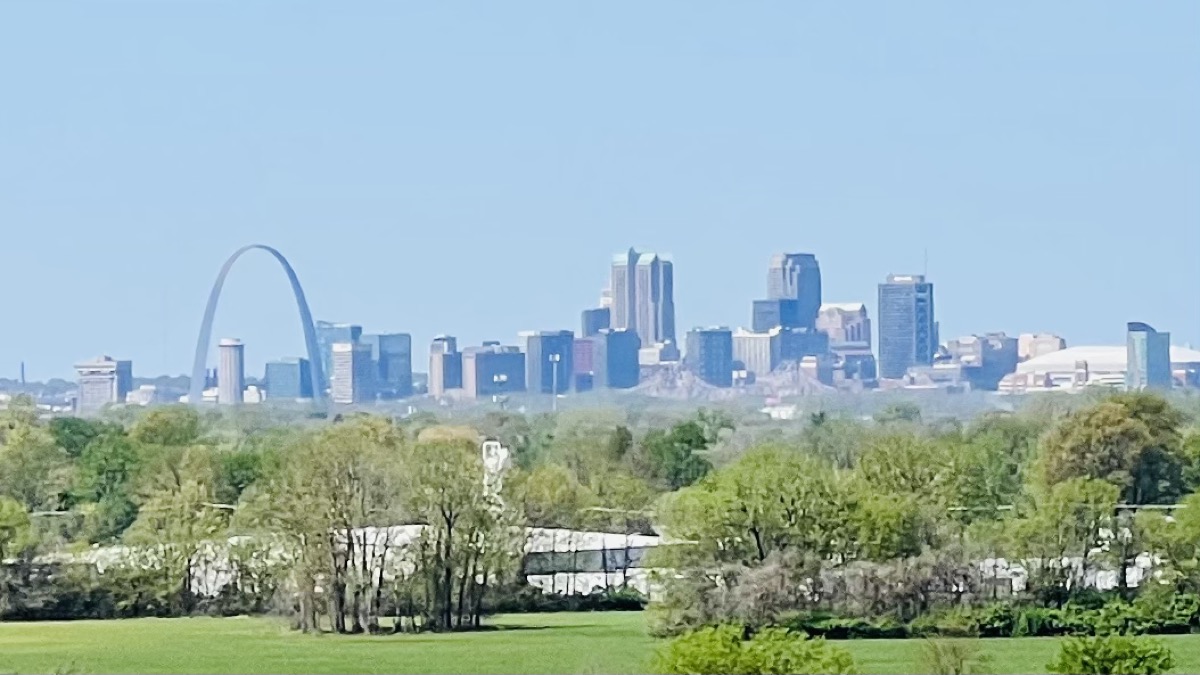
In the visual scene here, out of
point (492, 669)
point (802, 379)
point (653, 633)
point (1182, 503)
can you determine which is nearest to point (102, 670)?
point (492, 669)

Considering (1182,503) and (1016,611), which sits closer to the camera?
(1016,611)

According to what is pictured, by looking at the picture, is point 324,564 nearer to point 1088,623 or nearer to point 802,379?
point 1088,623

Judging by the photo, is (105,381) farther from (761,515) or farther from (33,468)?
(761,515)

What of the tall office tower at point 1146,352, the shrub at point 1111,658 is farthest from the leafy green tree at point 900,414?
the shrub at point 1111,658

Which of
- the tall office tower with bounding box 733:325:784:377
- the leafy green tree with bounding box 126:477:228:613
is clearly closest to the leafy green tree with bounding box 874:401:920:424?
the tall office tower with bounding box 733:325:784:377

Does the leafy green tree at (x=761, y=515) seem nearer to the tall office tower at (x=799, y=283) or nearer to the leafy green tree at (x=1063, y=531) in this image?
the leafy green tree at (x=1063, y=531)

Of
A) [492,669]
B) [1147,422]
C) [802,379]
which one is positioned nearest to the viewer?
[492,669]

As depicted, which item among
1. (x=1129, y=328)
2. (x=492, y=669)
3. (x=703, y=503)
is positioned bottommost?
(x=492, y=669)
